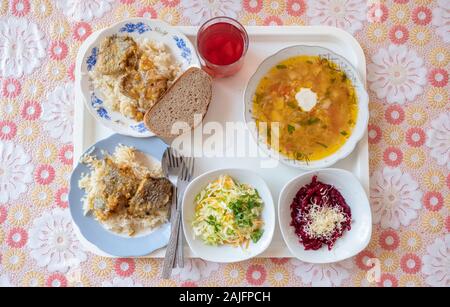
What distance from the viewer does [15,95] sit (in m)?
2.56

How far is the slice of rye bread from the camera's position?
2336mm

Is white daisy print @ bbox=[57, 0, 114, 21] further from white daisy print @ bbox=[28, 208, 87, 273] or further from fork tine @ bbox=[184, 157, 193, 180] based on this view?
white daisy print @ bbox=[28, 208, 87, 273]

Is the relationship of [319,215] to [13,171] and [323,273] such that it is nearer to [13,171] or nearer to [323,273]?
[323,273]

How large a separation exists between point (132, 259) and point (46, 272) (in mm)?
485

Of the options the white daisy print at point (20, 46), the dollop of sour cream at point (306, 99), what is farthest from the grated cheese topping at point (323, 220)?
the white daisy print at point (20, 46)

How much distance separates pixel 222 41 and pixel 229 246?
3.51 feet

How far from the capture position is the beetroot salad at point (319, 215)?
2258 millimetres

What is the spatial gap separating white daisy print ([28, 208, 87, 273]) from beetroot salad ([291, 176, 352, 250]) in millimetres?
1179

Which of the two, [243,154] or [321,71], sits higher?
[321,71]

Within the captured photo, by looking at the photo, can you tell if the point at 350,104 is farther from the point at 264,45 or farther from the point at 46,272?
the point at 46,272

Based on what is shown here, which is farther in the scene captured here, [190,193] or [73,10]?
[73,10]

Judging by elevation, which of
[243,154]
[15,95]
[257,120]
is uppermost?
[15,95]

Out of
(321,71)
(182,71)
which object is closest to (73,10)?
(182,71)

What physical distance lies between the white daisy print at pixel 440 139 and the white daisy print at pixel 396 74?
19 centimetres
